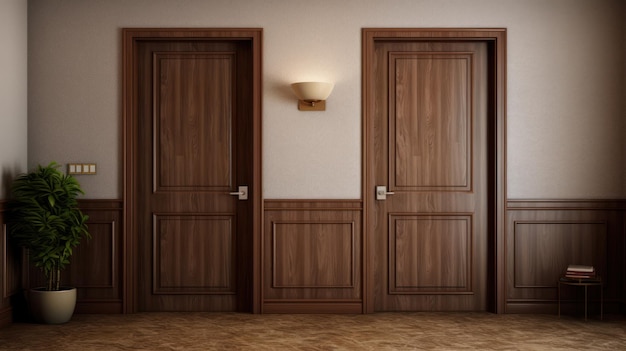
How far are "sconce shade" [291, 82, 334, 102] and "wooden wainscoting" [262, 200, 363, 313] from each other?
81cm

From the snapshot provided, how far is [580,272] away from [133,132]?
11.7 feet

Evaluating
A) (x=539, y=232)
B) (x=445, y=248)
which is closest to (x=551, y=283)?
(x=539, y=232)

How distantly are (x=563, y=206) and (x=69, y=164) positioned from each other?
3.86 metres

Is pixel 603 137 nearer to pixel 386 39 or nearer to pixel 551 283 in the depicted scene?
pixel 551 283

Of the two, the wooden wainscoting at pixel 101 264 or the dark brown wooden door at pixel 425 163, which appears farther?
the dark brown wooden door at pixel 425 163

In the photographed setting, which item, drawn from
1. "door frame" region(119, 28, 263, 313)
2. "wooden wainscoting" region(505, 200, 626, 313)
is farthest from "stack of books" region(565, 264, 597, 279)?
"door frame" region(119, 28, 263, 313)

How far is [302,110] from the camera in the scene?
209 inches

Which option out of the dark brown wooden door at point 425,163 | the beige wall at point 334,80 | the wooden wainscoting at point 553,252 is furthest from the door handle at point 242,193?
the wooden wainscoting at point 553,252

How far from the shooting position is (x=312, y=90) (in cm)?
514

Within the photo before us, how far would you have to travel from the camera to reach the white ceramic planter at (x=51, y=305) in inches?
192

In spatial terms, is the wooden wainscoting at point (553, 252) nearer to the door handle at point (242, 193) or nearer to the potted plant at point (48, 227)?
the door handle at point (242, 193)

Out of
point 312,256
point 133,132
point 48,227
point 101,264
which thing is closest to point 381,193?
point 312,256

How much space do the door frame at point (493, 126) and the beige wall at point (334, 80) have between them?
0.06 metres

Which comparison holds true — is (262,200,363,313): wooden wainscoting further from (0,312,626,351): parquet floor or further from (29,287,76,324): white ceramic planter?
(29,287,76,324): white ceramic planter
